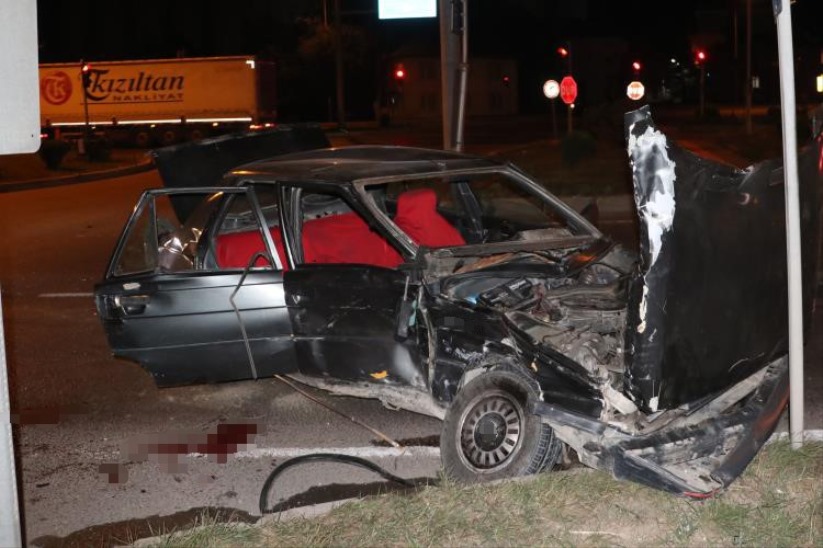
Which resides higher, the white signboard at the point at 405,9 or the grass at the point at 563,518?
the white signboard at the point at 405,9

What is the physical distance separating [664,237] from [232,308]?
109 inches

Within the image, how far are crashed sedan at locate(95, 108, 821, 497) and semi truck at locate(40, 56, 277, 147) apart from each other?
3683 centimetres

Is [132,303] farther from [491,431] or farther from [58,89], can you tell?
[58,89]

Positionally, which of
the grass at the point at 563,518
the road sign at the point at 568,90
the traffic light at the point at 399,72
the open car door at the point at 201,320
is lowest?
the grass at the point at 563,518

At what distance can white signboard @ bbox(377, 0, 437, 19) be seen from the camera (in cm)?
1661

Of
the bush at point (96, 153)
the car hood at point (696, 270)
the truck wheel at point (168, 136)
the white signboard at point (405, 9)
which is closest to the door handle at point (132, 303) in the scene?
the car hood at point (696, 270)

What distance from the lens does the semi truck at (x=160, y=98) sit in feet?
141

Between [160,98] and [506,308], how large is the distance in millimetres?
40918

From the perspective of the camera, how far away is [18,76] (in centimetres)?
330

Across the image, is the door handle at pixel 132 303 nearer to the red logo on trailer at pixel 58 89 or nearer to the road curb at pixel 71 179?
the road curb at pixel 71 179

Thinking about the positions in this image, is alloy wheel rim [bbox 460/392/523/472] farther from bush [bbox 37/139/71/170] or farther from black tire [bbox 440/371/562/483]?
bush [bbox 37/139/71/170]

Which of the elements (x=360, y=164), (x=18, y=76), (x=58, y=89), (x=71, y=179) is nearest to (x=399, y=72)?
(x=58, y=89)

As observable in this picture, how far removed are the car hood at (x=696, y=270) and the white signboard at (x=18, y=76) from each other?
2.34 metres

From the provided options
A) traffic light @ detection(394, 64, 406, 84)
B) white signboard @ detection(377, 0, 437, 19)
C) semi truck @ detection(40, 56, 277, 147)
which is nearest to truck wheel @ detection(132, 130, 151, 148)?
semi truck @ detection(40, 56, 277, 147)
